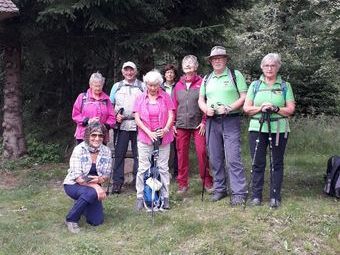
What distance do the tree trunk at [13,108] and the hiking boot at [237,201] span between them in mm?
5712

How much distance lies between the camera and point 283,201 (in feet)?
23.7

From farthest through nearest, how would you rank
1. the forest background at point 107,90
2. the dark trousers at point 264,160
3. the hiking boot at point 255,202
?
the hiking boot at point 255,202 → the dark trousers at point 264,160 → the forest background at point 107,90

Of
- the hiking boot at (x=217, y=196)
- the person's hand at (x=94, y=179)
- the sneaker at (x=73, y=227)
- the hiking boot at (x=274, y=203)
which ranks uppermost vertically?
the person's hand at (x=94, y=179)

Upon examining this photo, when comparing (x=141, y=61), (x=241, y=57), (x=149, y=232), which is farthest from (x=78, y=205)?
(x=241, y=57)

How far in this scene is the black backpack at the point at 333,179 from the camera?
731 cm

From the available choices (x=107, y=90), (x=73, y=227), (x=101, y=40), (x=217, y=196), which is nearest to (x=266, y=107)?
(x=217, y=196)

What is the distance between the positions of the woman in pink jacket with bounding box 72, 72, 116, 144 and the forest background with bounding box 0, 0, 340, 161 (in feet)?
4.82

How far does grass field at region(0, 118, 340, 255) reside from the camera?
589cm

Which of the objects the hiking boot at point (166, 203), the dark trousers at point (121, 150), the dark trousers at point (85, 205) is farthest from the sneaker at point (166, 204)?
the dark trousers at point (121, 150)

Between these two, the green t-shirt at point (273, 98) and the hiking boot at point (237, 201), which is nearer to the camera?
the green t-shirt at point (273, 98)

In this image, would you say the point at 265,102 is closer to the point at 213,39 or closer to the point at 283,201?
the point at 283,201

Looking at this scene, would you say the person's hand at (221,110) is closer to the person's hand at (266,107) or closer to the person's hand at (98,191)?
the person's hand at (266,107)

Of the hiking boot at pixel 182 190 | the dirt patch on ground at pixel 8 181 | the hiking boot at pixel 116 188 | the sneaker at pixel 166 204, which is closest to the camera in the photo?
the sneaker at pixel 166 204

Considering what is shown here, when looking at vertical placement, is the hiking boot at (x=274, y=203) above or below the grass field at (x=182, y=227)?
above
